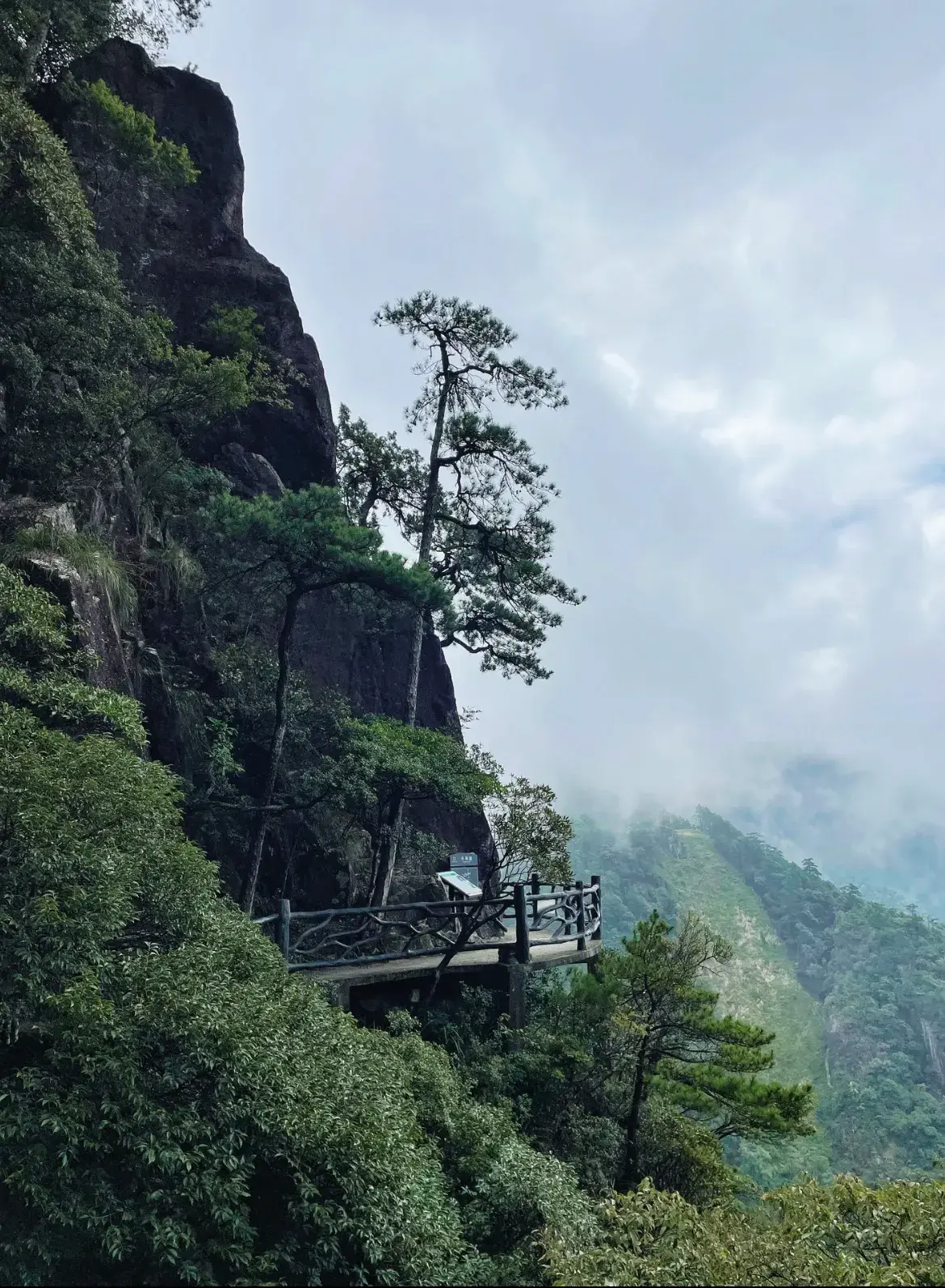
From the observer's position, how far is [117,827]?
18.4 ft

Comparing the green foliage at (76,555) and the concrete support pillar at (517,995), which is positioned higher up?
the green foliage at (76,555)

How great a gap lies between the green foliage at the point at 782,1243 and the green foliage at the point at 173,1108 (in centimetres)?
60

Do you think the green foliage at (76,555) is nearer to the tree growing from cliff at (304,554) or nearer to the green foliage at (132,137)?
the tree growing from cliff at (304,554)

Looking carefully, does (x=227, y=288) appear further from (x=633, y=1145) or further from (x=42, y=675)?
(x=633, y=1145)

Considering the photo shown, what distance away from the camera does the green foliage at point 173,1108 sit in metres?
3.78

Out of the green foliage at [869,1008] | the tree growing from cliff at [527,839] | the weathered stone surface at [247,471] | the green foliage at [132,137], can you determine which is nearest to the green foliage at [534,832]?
the tree growing from cliff at [527,839]

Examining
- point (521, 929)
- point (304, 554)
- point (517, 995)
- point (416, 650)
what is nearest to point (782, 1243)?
point (517, 995)

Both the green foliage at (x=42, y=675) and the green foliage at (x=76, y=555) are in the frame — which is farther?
the green foliage at (x=76, y=555)

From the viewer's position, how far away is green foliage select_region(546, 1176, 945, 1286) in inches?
142

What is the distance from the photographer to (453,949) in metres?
10.1

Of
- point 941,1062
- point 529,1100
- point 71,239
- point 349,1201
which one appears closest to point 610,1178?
point 529,1100

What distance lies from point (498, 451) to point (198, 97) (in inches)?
418

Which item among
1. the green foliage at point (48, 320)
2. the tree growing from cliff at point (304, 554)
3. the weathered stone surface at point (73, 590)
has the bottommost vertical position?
the weathered stone surface at point (73, 590)

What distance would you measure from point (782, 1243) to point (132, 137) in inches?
633
